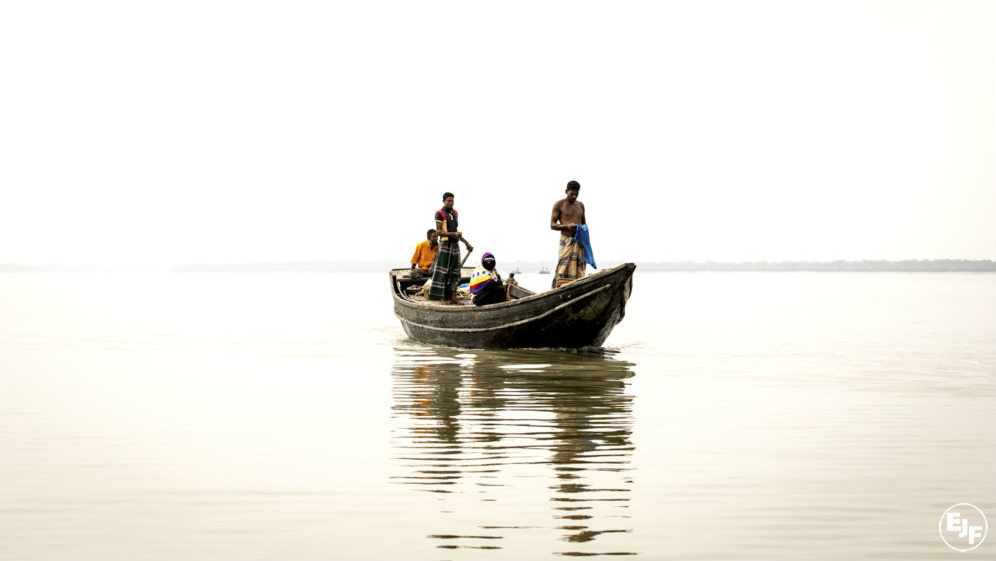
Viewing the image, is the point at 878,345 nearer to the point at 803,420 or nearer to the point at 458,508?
the point at 803,420

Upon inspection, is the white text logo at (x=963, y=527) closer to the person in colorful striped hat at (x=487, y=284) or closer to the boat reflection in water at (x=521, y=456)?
the boat reflection in water at (x=521, y=456)

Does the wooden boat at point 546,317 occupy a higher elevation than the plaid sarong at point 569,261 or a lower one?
lower

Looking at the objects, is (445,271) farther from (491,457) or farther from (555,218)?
(491,457)

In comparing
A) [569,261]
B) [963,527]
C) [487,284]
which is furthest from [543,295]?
[963,527]

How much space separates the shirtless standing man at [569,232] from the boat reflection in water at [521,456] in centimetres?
306

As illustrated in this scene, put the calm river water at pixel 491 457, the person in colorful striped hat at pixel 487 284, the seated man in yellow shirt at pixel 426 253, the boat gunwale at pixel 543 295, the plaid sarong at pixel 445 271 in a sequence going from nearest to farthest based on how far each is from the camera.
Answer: the calm river water at pixel 491 457, the boat gunwale at pixel 543 295, the person in colorful striped hat at pixel 487 284, the plaid sarong at pixel 445 271, the seated man in yellow shirt at pixel 426 253

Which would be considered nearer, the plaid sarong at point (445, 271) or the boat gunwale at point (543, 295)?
the boat gunwale at point (543, 295)

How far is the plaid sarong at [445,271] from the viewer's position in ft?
55.7

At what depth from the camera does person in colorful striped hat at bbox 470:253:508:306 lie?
1623 cm

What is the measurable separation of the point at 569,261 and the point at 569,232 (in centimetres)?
56

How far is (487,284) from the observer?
16.2m

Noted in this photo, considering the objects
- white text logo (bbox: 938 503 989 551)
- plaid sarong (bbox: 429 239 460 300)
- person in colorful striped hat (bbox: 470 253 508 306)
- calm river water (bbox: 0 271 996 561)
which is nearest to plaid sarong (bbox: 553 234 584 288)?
person in colorful striped hat (bbox: 470 253 508 306)

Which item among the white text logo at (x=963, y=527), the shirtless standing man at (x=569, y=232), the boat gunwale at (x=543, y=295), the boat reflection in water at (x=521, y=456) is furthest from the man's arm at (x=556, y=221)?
the white text logo at (x=963, y=527)

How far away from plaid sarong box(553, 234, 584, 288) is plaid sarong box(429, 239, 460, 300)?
6.79 feet
